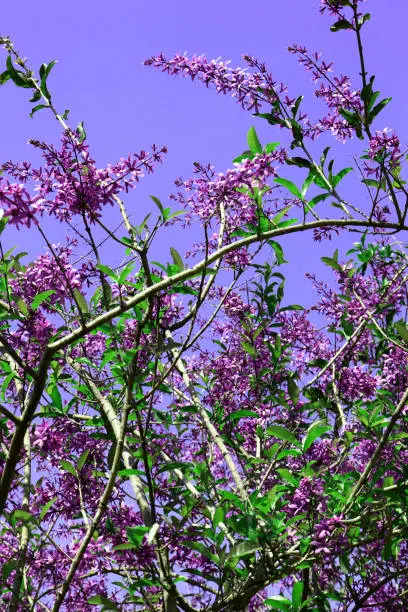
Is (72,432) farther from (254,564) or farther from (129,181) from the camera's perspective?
(129,181)

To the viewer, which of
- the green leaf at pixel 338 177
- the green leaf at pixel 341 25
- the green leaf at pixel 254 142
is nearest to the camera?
the green leaf at pixel 254 142

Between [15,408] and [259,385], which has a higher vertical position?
[15,408]

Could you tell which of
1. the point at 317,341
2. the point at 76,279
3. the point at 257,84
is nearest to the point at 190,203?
the point at 257,84

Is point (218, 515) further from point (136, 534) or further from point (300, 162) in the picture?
point (300, 162)

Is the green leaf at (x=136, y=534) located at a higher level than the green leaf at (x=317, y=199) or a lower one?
lower

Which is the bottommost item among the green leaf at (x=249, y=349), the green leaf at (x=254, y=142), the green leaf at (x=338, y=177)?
the green leaf at (x=249, y=349)

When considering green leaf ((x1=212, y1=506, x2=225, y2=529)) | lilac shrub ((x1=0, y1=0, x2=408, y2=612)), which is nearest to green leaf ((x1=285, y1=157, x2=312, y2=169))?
lilac shrub ((x1=0, y1=0, x2=408, y2=612))

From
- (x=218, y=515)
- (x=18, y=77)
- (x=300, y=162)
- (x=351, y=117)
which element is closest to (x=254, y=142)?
(x=300, y=162)

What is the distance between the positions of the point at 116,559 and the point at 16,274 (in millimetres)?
1574

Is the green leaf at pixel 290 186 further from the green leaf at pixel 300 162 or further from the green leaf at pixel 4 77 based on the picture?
the green leaf at pixel 4 77

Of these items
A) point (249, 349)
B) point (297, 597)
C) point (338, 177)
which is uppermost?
point (338, 177)

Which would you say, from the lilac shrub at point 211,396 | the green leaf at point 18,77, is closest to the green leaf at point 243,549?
the lilac shrub at point 211,396

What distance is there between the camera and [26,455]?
428cm

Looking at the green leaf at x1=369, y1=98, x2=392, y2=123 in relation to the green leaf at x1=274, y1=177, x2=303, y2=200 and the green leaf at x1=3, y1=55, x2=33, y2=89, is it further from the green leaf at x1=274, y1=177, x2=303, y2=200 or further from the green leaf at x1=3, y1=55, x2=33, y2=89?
the green leaf at x1=3, y1=55, x2=33, y2=89
